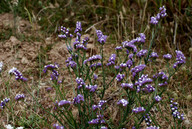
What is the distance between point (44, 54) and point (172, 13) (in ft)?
6.19

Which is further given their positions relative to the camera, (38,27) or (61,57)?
(38,27)

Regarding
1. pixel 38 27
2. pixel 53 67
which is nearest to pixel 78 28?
pixel 53 67

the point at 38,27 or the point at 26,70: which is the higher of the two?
the point at 38,27

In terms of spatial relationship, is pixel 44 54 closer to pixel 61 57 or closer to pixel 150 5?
pixel 61 57

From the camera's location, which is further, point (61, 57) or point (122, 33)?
point (122, 33)

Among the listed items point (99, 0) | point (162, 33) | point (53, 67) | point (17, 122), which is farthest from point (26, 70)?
point (162, 33)

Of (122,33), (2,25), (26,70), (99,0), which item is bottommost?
(26,70)

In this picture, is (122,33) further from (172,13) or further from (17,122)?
(17,122)

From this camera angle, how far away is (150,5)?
3.53m

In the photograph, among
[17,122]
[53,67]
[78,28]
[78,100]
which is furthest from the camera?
[17,122]

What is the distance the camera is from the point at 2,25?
354 cm

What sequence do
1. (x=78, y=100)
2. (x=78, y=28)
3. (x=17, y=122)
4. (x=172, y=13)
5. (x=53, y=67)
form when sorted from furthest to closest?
(x=172, y=13)
(x=17, y=122)
(x=78, y=28)
(x=53, y=67)
(x=78, y=100)

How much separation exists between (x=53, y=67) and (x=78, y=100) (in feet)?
1.15

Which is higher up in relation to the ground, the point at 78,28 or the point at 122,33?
the point at 78,28
